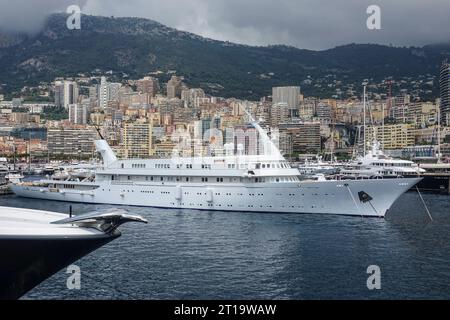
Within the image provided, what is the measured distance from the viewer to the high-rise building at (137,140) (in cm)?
8419

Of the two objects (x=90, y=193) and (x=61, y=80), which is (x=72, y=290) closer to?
(x=90, y=193)

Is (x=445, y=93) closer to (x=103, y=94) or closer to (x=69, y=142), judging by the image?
(x=103, y=94)

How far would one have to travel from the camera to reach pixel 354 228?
2195 cm

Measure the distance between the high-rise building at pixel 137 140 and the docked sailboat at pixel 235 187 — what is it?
1897 inches

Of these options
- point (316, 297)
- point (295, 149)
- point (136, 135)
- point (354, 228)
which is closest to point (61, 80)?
point (136, 135)

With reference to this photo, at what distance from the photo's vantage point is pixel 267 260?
16.0m

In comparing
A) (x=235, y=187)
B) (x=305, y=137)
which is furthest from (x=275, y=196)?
(x=305, y=137)

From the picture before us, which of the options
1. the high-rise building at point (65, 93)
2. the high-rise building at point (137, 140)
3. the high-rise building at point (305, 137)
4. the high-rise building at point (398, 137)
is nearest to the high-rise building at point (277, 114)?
the high-rise building at point (305, 137)

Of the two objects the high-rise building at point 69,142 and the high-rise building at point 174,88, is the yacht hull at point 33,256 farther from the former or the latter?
the high-rise building at point 174,88

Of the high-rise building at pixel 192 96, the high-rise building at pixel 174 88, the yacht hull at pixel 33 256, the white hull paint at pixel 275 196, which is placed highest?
the high-rise building at pixel 174 88

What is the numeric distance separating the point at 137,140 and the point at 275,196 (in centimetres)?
6096

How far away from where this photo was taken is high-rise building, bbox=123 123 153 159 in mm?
84188

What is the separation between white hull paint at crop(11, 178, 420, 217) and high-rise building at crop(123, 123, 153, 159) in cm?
5086
